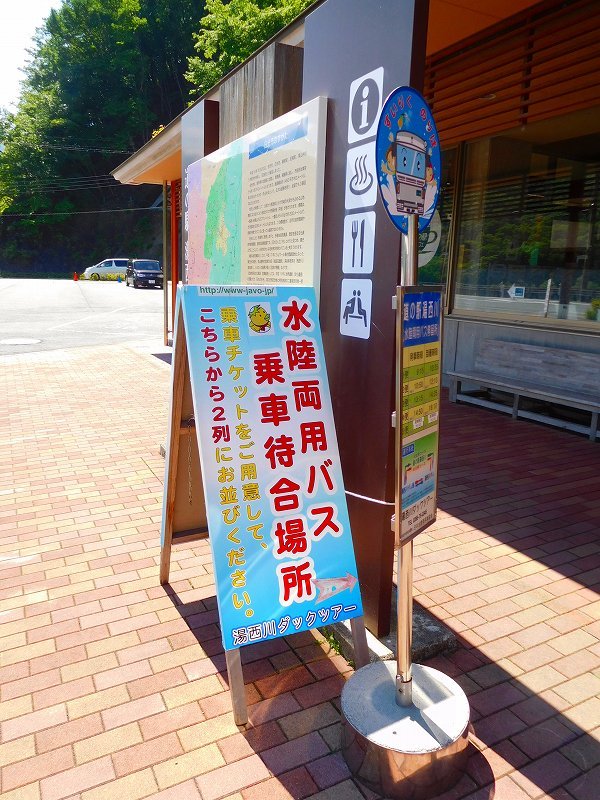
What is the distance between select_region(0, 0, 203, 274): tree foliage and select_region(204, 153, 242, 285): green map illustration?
5034cm

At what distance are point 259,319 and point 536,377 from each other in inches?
209

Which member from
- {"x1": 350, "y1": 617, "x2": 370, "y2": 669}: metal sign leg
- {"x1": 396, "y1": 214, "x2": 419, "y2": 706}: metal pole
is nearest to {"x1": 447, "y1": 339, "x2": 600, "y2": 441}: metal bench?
{"x1": 350, "y1": 617, "x2": 370, "y2": 669}: metal sign leg

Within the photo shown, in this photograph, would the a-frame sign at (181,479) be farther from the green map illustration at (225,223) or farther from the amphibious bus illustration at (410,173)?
the amphibious bus illustration at (410,173)

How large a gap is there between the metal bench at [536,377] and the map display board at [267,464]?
444cm

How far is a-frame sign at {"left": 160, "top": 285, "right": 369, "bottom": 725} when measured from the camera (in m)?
2.46

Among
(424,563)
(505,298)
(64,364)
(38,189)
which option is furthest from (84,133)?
(424,563)

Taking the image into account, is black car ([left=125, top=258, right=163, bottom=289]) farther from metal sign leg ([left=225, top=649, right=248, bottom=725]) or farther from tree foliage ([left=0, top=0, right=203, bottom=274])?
metal sign leg ([left=225, top=649, right=248, bottom=725])

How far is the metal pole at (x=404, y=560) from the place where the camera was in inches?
76.4

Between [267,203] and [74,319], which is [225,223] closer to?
[267,203]

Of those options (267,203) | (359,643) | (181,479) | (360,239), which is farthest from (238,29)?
(359,643)

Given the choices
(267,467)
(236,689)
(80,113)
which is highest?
(80,113)

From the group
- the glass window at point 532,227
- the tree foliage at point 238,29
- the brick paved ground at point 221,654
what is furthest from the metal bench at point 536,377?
the tree foliage at point 238,29

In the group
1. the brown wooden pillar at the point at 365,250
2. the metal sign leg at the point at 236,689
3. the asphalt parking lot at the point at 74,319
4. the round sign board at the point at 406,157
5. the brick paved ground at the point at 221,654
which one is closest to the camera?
→ the round sign board at the point at 406,157

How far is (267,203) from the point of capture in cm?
353
